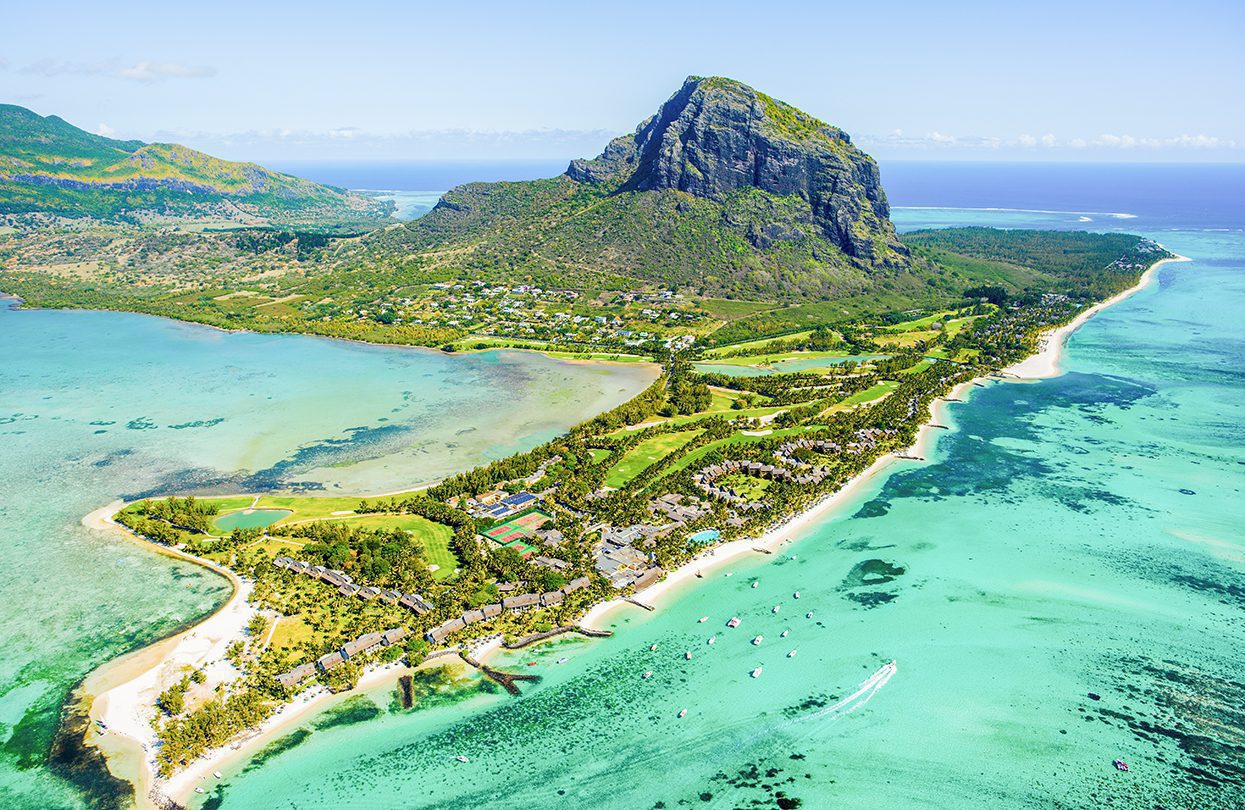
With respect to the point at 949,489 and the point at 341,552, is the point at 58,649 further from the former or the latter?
the point at 949,489

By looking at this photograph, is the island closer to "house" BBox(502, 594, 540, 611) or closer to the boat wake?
"house" BBox(502, 594, 540, 611)

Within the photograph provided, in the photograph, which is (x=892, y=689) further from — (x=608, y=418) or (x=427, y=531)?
(x=608, y=418)

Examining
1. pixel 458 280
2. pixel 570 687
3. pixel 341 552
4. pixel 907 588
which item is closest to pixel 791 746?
pixel 570 687

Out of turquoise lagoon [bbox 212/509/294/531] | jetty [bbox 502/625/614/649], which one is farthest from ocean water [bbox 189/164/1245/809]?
turquoise lagoon [bbox 212/509/294/531]

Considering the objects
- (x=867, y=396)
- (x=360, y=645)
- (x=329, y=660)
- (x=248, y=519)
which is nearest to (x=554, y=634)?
(x=360, y=645)

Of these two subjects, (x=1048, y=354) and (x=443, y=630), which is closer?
(x=443, y=630)

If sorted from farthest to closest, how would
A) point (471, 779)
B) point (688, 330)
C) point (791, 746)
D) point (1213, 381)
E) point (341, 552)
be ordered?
point (688, 330) < point (1213, 381) < point (341, 552) < point (791, 746) < point (471, 779)
